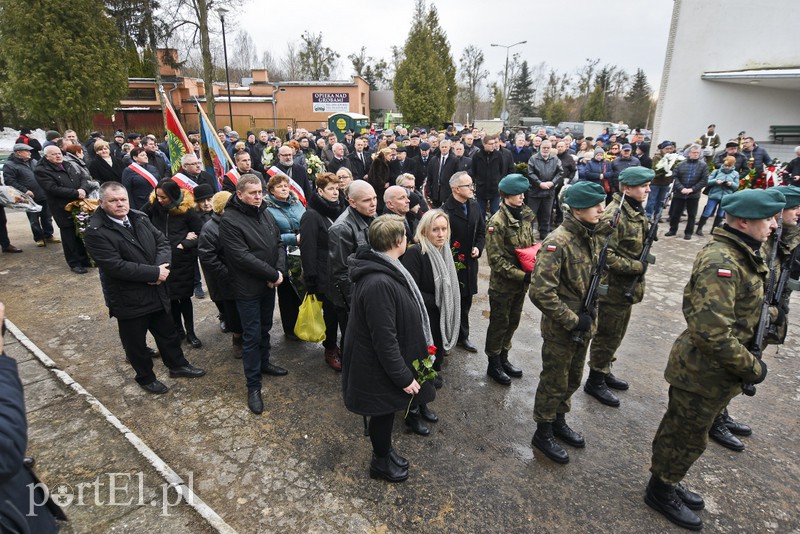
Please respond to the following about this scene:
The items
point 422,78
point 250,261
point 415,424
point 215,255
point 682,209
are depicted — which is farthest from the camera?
point 422,78

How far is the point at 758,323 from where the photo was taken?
2.68 meters

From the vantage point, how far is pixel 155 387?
4113 mm

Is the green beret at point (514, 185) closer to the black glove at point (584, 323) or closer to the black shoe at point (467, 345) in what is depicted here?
the black glove at point (584, 323)

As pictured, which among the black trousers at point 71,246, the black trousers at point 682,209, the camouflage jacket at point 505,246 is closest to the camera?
the camouflage jacket at point 505,246

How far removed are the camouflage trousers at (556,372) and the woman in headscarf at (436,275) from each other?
0.88 metres

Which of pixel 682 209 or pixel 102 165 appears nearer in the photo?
pixel 102 165

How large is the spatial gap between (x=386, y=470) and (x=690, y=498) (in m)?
2.08

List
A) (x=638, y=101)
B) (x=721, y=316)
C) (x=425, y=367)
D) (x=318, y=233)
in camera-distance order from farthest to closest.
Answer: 1. (x=638, y=101)
2. (x=318, y=233)
3. (x=425, y=367)
4. (x=721, y=316)

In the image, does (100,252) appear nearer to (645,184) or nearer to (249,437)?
(249,437)

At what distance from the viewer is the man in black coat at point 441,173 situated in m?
9.85

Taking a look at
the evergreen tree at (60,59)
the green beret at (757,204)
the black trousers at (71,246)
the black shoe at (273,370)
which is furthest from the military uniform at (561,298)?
the evergreen tree at (60,59)

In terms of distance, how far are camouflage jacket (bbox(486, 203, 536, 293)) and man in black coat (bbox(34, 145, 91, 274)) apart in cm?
668

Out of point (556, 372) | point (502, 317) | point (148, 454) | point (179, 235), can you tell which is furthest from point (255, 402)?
point (556, 372)

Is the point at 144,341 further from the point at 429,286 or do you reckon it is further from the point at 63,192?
the point at 63,192
